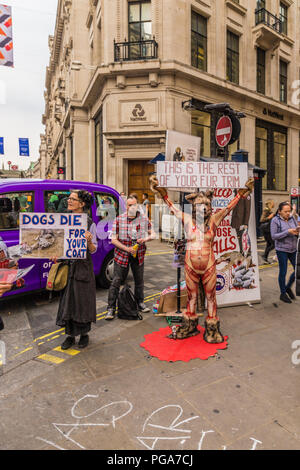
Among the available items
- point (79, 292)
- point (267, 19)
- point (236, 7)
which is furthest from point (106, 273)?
point (267, 19)

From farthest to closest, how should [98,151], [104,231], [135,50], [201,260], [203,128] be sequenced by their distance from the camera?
[98,151], [203,128], [135,50], [104,231], [201,260]

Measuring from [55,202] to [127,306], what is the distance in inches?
85.8

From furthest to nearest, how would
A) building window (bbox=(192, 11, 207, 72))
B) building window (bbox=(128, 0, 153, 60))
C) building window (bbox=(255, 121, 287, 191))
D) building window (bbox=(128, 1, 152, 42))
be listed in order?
building window (bbox=(255, 121, 287, 191)) < building window (bbox=(192, 11, 207, 72)) < building window (bbox=(128, 1, 152, 42)) < building window (bbox=(128, 0, 153, 60))

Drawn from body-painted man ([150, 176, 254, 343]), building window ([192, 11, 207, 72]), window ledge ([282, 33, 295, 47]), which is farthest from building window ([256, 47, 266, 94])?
body-painted man ([150, 176, 254, 343])

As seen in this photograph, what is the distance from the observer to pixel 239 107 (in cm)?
1908

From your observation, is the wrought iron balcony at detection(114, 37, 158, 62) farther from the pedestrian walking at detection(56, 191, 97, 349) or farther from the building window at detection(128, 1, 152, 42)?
the pedestrian walking at detection(56, 191, 97, 349)

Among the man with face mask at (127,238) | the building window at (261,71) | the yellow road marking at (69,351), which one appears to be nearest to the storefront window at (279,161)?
the building window at (261,71)

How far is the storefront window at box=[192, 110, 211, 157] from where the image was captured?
17016mm

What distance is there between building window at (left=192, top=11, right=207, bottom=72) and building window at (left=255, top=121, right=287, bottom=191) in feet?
19.2

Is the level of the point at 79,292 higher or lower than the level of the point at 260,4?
lower

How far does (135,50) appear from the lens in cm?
1576

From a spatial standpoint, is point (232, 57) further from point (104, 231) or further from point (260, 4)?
point (104, 231)

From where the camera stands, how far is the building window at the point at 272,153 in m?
21.0

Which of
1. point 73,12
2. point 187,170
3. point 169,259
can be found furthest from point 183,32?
point 187,170
